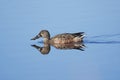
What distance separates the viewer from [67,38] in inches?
545

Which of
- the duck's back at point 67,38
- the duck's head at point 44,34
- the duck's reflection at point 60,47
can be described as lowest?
the duck's reflection at point 60,47

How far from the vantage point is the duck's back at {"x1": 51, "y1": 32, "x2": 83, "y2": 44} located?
44.7 feet

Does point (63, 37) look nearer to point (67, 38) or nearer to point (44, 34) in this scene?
point (67, 38)

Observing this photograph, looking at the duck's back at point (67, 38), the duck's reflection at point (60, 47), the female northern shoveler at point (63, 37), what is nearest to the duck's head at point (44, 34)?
the female northern shoveler at point (63, 37)

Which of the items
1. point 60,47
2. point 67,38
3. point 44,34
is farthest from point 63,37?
point 44,34

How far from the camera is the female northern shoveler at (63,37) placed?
13656mm

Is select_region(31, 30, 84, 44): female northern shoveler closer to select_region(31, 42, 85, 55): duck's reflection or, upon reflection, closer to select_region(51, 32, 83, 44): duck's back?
select_region(51, 32, 83, 44): duck's back

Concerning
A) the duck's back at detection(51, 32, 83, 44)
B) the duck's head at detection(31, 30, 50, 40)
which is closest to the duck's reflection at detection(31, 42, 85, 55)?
the duck's back at detection(51, 32, 83, 44)

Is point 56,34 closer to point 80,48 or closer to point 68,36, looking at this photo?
point 68,36

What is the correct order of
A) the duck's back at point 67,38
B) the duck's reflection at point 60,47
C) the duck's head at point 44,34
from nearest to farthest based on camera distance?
the duck's reflection at point 60,47, the duck's back at point 67,38, the duck's head at point 44,34

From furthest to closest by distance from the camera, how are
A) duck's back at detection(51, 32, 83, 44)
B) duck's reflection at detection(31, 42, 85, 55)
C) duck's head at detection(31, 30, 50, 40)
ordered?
duck's head at detection(31, 30, 50, 40), duck's back at detection(51, 32, 83, 44), duck's reflection at detection(31, 42, 85, 55)

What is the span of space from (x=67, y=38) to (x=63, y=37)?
110mm

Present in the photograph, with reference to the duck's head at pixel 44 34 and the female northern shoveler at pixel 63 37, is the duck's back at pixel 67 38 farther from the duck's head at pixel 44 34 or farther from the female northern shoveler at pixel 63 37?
the duck's head at pixel 44 34

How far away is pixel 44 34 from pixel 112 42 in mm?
1675
